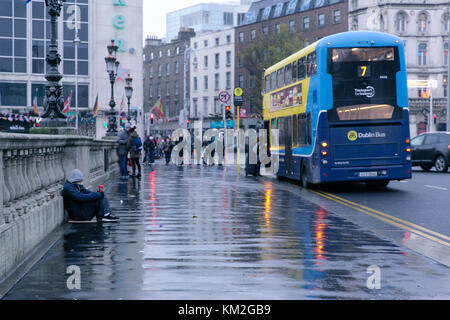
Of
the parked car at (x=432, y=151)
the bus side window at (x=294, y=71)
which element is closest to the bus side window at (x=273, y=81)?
the bus side window at (x=294, y=71)

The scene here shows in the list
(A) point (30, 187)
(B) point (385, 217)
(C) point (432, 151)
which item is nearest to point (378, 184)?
(B) point (385, 217)

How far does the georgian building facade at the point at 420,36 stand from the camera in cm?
6650

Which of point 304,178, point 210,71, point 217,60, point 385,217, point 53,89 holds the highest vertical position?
point 217,60

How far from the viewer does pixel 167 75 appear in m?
96.4

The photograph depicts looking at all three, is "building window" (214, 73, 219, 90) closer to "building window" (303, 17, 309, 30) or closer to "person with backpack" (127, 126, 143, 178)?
"building window" (303, 17, 309, 30)

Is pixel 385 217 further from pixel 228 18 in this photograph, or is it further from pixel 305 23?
pixel 228 18

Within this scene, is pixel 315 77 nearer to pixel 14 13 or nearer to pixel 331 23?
pixel 14 13

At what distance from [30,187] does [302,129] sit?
1333 centimetres

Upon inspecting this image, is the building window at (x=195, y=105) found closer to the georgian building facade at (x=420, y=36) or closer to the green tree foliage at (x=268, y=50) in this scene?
the green tree foliage at (x=268, y=50)

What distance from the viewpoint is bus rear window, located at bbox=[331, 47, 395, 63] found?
18844 millimetres

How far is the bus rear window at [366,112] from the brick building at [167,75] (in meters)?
71.8

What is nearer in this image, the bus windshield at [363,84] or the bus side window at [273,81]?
the bus windshield at [363,84]

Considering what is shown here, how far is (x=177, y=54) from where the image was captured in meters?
94.1
